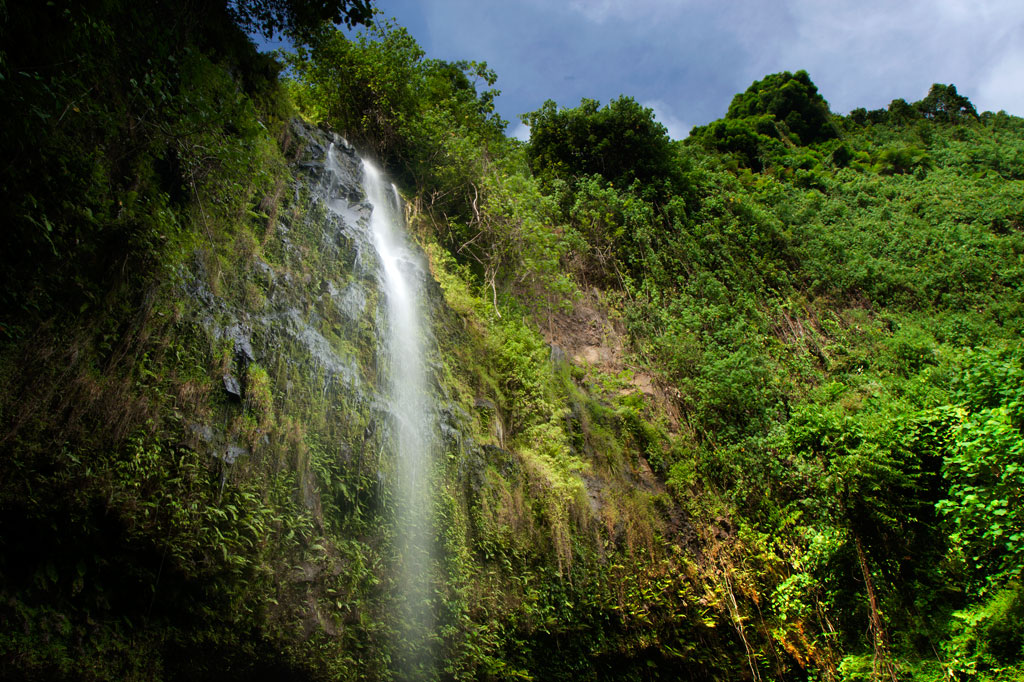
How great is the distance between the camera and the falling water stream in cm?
549

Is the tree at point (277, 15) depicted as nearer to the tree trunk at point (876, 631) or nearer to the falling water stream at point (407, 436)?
the falling water stream at point (407, 436)

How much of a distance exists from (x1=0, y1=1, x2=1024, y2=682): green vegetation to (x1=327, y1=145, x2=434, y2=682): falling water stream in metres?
0.20

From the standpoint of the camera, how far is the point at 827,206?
17.3m

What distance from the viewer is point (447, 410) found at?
24.1ft

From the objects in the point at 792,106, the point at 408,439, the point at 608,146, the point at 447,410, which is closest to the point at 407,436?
the point at 408,439

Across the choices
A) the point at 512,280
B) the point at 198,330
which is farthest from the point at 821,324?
the point at 198,330

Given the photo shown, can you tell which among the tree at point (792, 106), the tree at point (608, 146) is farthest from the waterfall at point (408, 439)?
the tree at point (792, 106)

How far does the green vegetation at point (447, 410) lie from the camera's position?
4.04 metres

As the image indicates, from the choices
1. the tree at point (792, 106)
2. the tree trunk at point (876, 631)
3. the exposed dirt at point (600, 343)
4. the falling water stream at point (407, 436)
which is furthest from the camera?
the tree at point (792, 106)

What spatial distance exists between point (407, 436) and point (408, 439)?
4cm

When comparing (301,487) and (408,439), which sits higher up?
(408,439)

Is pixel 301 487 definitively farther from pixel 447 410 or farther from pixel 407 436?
pixel 447 410

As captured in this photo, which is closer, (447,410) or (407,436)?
(407,436)

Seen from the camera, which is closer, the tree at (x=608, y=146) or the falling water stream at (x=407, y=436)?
the falling water stream at (x=407, y=436)
